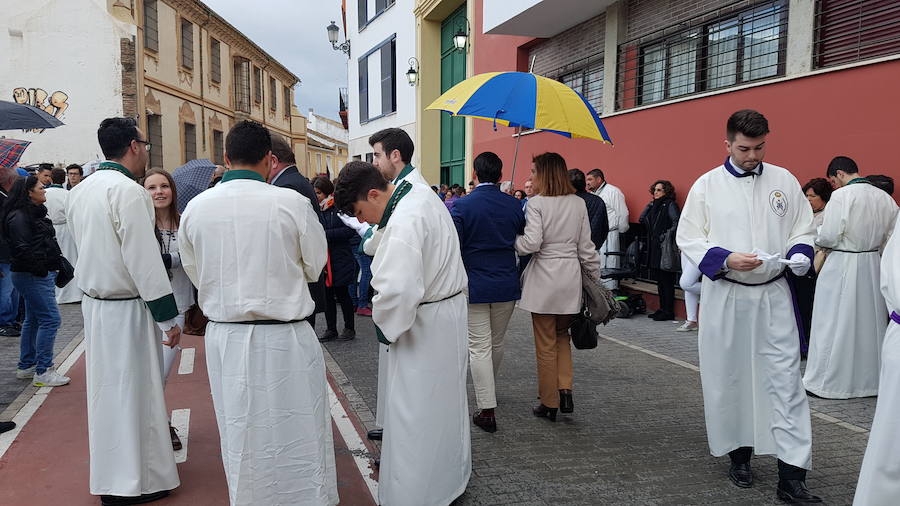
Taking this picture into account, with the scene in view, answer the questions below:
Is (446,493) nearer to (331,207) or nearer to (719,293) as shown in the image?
(719,293)

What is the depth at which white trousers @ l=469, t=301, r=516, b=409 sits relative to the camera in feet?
15.5

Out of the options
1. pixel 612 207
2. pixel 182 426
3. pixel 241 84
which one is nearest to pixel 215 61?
pixel 241 84

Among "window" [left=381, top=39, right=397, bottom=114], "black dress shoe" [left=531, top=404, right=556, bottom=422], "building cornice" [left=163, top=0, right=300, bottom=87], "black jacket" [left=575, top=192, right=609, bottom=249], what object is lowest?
"black dress shoe" [left=531, top=404, right=556, bottom=422]

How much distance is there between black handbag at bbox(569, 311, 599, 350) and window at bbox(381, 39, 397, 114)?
16.8 m

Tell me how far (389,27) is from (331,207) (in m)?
14.9

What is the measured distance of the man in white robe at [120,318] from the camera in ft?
11.2

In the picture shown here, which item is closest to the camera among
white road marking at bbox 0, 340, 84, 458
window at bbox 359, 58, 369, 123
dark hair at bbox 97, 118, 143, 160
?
dark hair at bbox 97, 118, 143, 160

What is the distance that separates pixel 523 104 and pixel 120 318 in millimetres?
3099

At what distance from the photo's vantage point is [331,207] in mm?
7867

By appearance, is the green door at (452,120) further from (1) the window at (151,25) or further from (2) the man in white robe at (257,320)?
(2) the man in white robe at (257,320)

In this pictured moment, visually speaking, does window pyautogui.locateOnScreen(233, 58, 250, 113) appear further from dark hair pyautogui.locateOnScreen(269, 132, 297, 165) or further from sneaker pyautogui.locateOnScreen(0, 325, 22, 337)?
dark hair pyautogui.locateOnScreen(269, 132, 297, 165)

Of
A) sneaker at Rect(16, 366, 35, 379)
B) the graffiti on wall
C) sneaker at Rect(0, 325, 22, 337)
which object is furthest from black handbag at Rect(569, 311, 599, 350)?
the graffiti on wall

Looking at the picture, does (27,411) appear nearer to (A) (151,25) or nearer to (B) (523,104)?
(B) (523,104)

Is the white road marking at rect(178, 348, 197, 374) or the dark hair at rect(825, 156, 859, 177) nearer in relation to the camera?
the dark hair at rect(825, 156, 859, 177)
